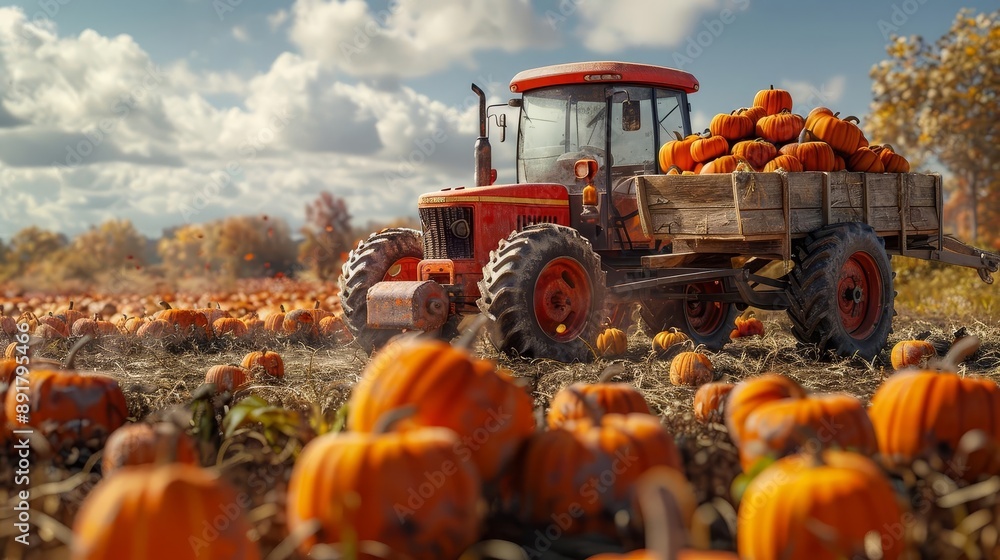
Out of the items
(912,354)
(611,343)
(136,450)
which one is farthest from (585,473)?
(912,354)

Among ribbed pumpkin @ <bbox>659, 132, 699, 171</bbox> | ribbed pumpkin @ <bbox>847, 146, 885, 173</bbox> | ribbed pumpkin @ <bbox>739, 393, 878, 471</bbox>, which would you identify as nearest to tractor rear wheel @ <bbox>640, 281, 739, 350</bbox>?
ribbed pumpkin @ <bbox>659, 132, 699, 171</bbox>

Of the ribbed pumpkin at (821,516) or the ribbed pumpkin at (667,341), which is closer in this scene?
the ribbed pumpkin at (821,516)

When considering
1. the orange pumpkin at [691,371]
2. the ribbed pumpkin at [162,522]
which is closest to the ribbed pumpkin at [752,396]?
the ribbed pumpkin at [162,522]

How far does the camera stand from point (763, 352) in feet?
25.5

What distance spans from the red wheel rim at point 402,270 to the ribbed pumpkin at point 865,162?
164 inches

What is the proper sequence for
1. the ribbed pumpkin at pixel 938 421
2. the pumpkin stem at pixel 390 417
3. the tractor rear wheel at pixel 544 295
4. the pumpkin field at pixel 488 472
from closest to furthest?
the pumpkin field at pixel 488 472 < the pumpkin stem at pixel 390 417 < the ribbed pumpkin at pixel 938 421 < the tractor rear wheel at pixel 544 295

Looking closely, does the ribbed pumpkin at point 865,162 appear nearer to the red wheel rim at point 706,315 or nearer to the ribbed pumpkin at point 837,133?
the ribbed pumpkin at point 837,133

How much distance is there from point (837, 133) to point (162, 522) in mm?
7225

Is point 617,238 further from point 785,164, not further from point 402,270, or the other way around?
point 402,270

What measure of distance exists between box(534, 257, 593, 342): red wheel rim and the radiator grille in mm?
832

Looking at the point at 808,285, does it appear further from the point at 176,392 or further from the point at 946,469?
the point at 176,392

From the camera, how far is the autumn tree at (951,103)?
70.0 feet

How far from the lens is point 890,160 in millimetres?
8102

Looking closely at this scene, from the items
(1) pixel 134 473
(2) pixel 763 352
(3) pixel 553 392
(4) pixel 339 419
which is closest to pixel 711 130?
(2) pixel 763 352
